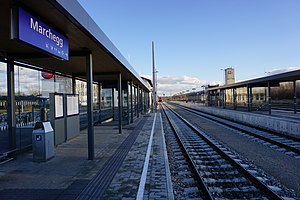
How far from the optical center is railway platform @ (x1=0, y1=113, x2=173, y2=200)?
202 inches

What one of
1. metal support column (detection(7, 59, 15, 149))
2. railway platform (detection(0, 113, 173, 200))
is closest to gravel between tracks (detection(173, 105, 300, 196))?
railway platform (detection(0, 113, 173, 200))

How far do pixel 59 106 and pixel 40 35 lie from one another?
19.4 ft

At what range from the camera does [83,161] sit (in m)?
7.88

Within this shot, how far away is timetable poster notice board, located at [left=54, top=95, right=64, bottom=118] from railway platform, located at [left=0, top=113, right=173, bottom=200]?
1622 millimetres

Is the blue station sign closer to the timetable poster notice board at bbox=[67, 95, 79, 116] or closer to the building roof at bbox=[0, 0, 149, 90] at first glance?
the building roof at bbox=[0, 0, 149, 90]

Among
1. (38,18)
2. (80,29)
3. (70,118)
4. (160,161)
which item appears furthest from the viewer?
(70,118)

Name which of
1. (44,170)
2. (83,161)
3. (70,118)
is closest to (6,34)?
(44,170)

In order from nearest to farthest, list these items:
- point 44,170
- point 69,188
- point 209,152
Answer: point 69,188
point 44,170
point 209,152

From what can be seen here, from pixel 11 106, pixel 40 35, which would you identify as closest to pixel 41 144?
pixel 11 106

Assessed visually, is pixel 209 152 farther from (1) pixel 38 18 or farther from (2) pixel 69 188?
(1) pixel 38 18

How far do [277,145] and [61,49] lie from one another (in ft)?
28.7

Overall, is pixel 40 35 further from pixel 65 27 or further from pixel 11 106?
pixel 11 106

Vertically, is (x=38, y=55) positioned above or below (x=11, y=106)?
above

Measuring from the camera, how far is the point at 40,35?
16.8 ft
